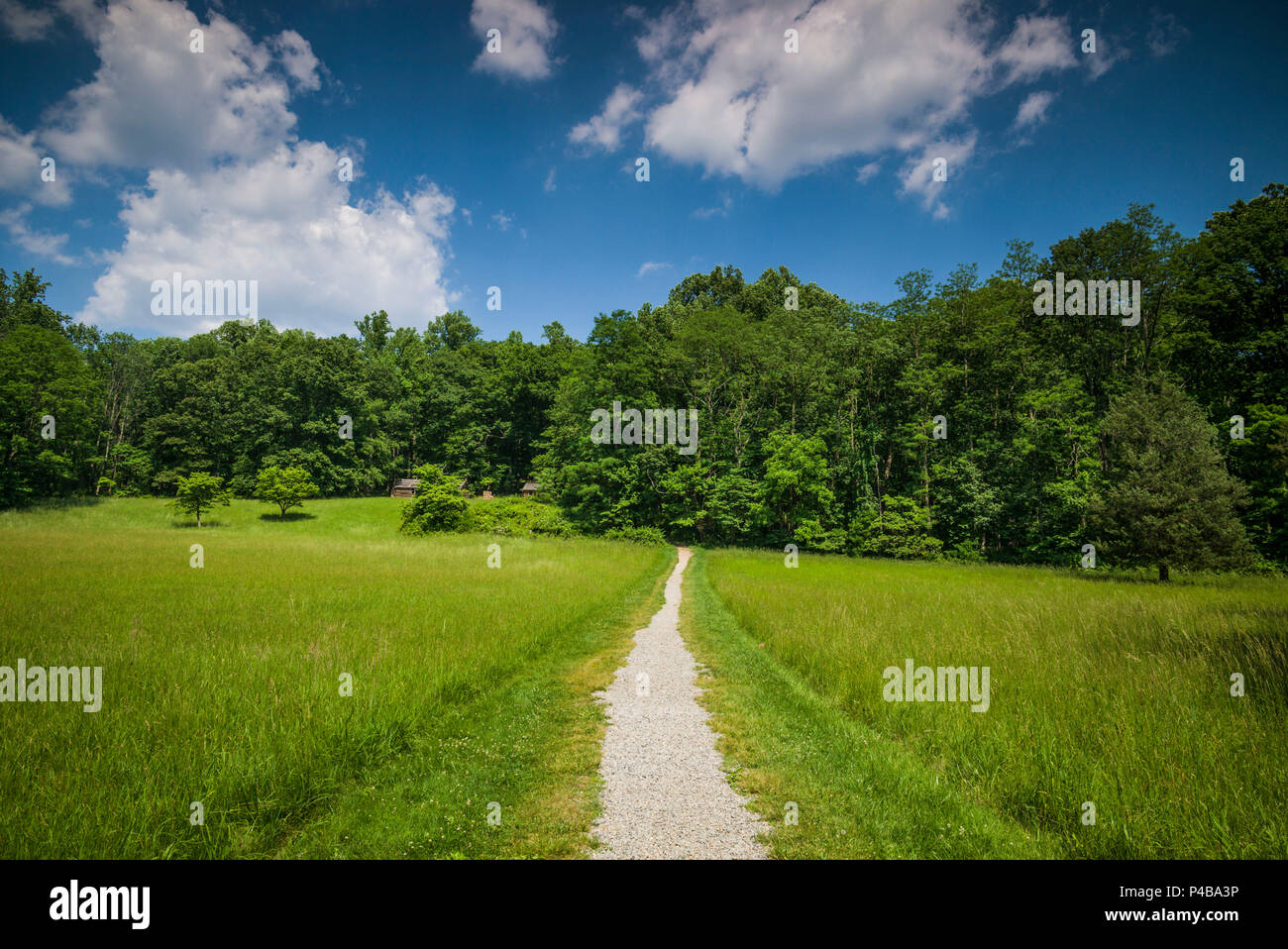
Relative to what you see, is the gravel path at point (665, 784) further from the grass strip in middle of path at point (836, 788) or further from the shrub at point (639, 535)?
the shrub at point (639, 535)

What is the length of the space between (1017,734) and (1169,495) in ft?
101

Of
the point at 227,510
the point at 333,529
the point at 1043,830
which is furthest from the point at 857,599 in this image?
the point at 227,510

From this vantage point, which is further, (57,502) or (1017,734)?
(57,502)

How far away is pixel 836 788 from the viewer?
16.0ft

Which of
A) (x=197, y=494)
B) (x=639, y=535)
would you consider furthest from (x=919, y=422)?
(x=197, y=494)

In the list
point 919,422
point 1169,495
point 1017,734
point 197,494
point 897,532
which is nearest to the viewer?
point 1017,734

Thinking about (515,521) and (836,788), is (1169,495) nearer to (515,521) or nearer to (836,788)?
(836,788)

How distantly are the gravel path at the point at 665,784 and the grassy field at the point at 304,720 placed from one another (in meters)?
0.33

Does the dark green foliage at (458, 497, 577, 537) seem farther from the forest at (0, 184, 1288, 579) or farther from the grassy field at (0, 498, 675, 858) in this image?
the grassy field at (0, 498, 675, 858)

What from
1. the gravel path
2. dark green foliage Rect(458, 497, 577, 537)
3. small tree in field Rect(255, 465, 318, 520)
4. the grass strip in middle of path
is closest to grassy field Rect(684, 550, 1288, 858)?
the grass strip in middle of path

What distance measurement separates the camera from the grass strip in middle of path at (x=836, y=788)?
3.91m

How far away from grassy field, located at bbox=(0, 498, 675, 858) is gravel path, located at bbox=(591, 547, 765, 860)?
331 mm

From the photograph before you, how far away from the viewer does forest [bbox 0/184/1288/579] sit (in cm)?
3088
